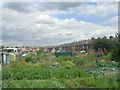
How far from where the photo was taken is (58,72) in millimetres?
14891

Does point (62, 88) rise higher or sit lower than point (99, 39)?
lower

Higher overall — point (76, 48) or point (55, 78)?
point (76, 48)

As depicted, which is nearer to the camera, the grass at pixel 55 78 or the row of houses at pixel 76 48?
the grass at pixel 55 78

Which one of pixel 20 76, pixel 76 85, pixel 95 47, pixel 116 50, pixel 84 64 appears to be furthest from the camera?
pixel 95 47

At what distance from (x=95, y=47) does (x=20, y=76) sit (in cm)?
3474

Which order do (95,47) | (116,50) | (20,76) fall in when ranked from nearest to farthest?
(116,50) → (20,76) → (95,47)

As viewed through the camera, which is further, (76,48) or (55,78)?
(76,48)

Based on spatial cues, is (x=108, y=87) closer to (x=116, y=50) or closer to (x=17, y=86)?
(x=116, y=50)

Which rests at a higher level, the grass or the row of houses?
the row of houses

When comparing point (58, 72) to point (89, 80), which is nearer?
point (89, 80)

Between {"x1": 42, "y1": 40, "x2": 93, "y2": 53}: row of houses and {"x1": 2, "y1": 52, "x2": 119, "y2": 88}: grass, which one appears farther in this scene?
{"x1": 42, "y1": 40, "x2": 93, "y2": 53}: row of houses

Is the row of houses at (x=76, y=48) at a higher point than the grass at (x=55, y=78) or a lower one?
higher

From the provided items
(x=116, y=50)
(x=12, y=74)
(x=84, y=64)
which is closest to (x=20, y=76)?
(x=12, y=74)

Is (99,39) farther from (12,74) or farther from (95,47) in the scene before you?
(12,74)
